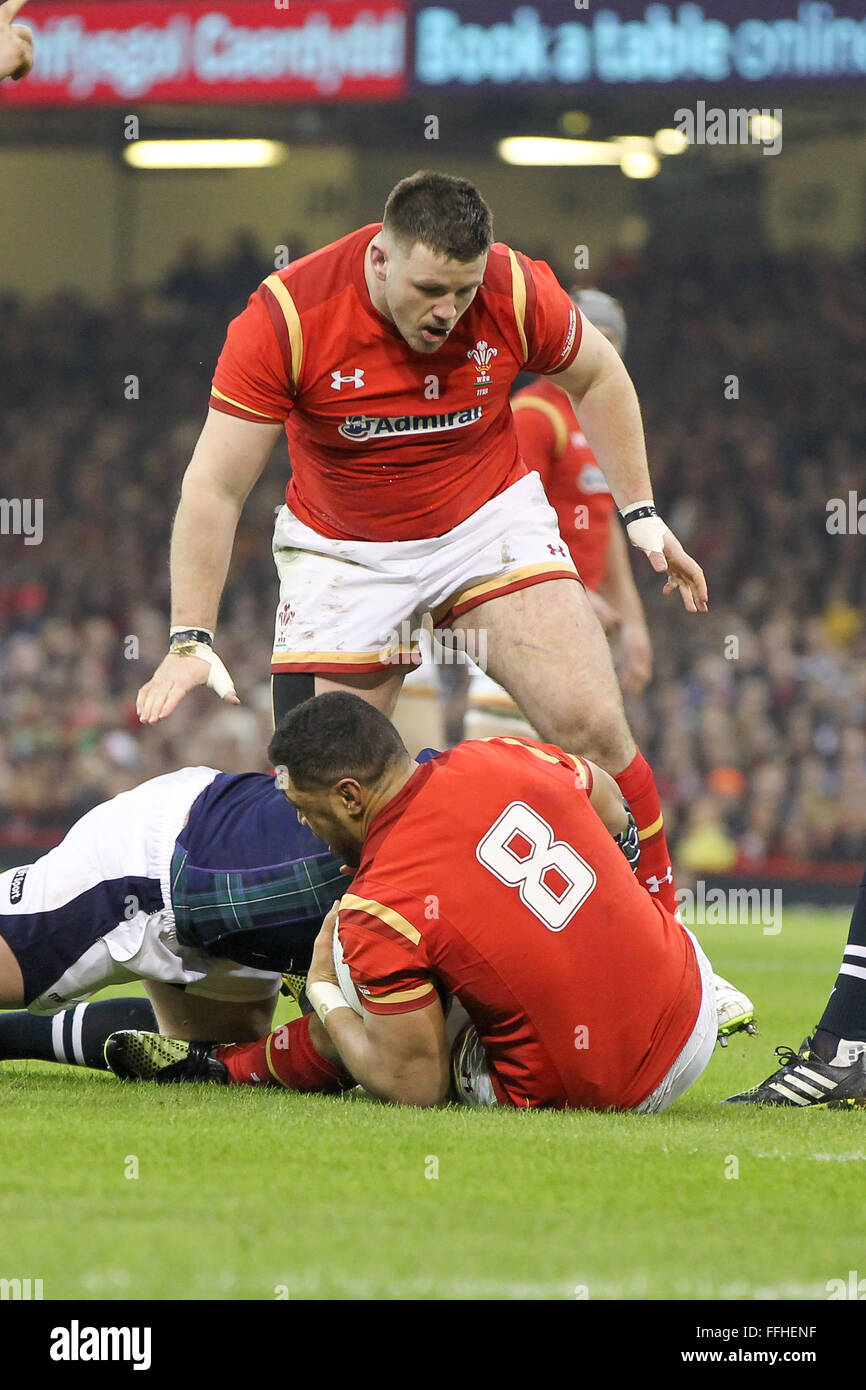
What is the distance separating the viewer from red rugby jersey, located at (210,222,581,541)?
16.0 feet

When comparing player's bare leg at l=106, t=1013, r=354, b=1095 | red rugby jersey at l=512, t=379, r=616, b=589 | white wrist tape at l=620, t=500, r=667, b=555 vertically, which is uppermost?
red rugby jersey at l=512, t=379, r=616, b=589

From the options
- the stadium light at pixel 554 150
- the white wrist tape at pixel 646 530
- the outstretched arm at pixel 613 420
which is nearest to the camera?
the white wrist tape at pixel 646 530

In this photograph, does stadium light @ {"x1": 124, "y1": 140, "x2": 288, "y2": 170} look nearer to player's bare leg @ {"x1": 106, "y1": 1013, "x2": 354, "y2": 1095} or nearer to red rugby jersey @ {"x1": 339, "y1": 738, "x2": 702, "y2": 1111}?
player's bare leg @ {"x1": 106, "y1": 1013, "x2": 354, "y2": 1095}

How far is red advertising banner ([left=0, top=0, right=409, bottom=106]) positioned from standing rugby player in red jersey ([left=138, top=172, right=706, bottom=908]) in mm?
10317

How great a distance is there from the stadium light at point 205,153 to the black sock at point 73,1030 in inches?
637

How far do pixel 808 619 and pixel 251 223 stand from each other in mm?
8322

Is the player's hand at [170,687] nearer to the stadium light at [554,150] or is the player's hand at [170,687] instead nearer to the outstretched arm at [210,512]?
the outstretched arm at [210,512]

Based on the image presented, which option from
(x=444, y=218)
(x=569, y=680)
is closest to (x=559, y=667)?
(x=569, y=680)

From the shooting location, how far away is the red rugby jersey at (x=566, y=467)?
722 centimetres

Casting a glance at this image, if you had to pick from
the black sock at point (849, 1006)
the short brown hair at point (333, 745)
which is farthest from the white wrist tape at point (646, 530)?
the short brown hair at point (333, 745)

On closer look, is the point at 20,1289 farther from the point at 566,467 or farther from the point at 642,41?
the point at 642,41

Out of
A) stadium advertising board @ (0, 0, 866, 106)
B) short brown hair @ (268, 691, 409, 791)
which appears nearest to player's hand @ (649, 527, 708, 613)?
short brown hair @ (268, 691, 409, 791)

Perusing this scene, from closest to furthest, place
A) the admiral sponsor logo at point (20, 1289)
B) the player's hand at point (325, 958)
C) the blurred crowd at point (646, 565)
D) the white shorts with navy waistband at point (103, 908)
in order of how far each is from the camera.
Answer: the admiral sponsor logo at point (20, 1289)
the player's hand at point (325, 958)
the white shorts with navy waistband at point (103, 908)
the blurred crowd at point (646, 565)

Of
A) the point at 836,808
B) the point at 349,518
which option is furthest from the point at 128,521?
the point at 349,518
